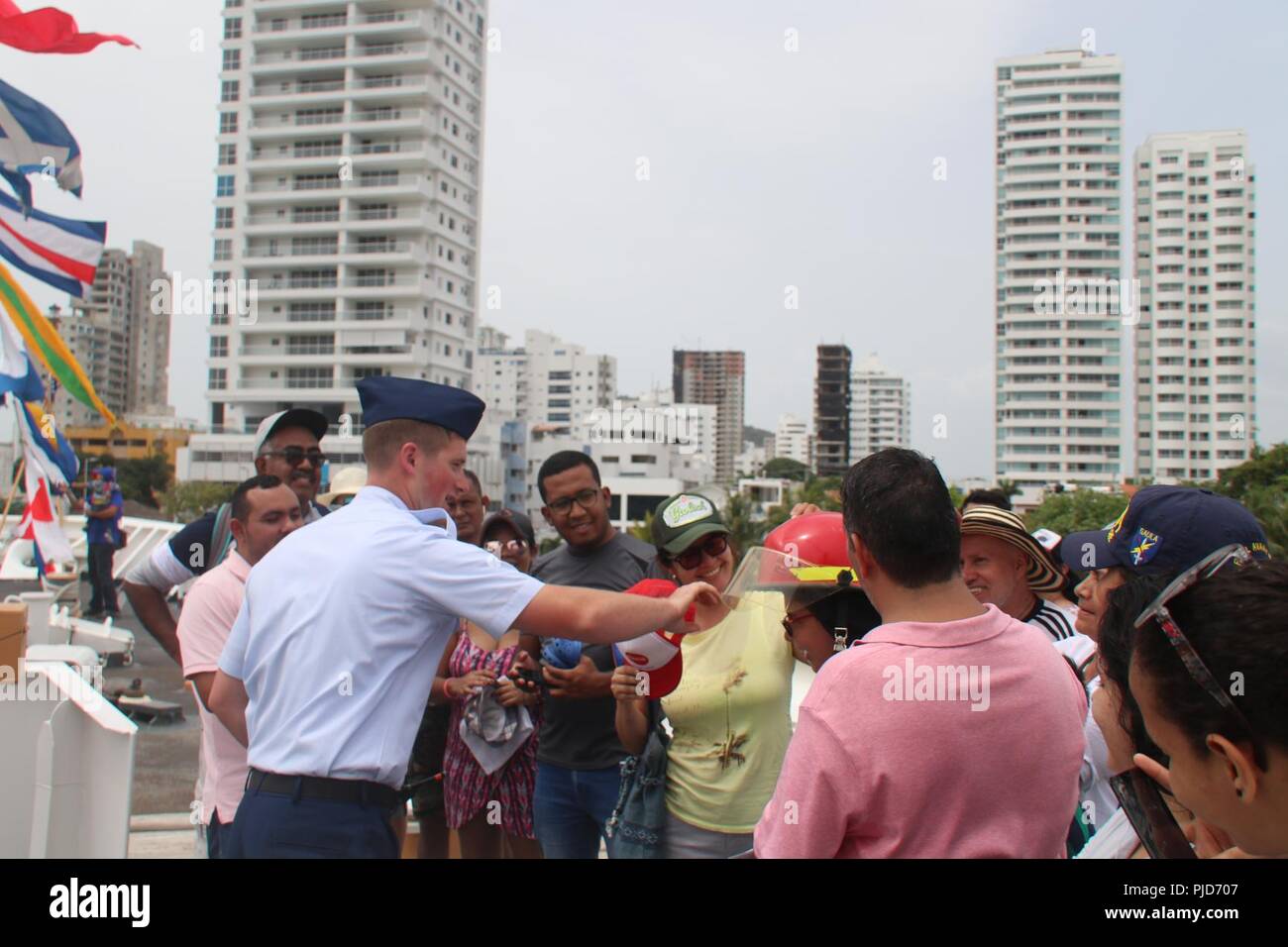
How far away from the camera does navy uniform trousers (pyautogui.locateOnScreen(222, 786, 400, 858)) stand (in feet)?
6.77

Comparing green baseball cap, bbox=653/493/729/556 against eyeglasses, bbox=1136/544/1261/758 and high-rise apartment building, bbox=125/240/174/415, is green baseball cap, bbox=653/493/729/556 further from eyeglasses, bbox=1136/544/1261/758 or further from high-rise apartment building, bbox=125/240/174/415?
high-rise apartment building, bbox=125/240/174/415

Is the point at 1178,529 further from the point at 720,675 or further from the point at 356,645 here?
the point at 356,645

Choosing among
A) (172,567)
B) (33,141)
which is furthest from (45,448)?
(172,567)

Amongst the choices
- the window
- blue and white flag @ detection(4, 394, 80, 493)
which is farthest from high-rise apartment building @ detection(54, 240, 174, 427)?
blue and white flag @ detection(4, 394, 80, 493)

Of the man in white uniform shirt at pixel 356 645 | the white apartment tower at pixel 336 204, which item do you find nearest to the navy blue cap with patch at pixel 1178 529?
the man in white uniform shirt at pixel 356 645

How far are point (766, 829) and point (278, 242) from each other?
204 feet

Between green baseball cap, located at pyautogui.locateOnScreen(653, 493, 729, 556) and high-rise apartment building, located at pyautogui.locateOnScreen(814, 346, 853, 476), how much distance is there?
79851 mm

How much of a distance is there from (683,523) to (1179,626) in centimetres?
196

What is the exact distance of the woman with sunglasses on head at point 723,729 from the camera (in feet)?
9.28

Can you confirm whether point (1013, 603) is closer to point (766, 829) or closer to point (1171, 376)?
point (766, 829)

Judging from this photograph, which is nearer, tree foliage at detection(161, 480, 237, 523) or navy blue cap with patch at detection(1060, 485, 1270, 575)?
navy blue cap with patch at detection(1060, 485, 1270, 575)

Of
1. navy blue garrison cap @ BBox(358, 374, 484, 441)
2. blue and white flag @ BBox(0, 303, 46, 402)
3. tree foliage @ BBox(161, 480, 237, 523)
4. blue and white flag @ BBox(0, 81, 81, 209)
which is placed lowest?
tree foliage @ BBox(161, 480, 237, 523)

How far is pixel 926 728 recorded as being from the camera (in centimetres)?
153

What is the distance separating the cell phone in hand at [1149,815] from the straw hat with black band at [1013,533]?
1455 mm
